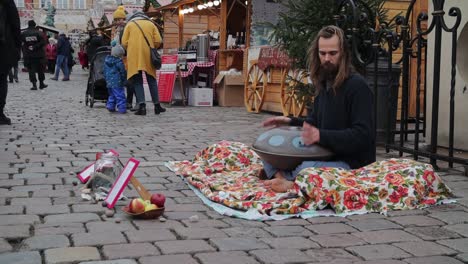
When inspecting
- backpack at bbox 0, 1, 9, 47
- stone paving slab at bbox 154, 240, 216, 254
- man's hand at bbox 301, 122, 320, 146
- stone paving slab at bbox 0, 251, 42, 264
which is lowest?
stone paving slab at bbox 154, 240, 216, 254

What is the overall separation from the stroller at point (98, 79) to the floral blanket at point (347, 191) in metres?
8.05

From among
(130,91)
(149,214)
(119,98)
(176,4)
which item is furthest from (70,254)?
(176,4)

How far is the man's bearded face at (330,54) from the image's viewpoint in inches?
175

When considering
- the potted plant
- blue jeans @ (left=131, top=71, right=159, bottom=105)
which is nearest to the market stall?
blue jeans @ (left=131, top=71, right=159, bottom=105)

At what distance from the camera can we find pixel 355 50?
21.1 ft

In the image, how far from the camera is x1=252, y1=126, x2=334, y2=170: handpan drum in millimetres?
4516

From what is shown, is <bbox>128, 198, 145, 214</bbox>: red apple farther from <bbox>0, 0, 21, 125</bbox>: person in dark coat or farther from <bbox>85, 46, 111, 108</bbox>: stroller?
<bbox>85, 46, 111, 108</bbox>: stroller

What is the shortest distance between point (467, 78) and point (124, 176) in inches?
157

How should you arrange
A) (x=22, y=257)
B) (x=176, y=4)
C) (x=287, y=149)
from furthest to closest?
(x=176, y=4) → (x=287, y=149) → (x=22, y=257)

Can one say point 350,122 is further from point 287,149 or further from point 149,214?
point 149,214

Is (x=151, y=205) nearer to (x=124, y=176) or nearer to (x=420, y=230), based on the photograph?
(x=124, y=176)

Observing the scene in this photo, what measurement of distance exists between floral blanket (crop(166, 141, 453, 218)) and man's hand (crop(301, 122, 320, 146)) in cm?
29

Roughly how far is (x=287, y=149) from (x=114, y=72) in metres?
7.52

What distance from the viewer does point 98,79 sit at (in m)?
12.3
